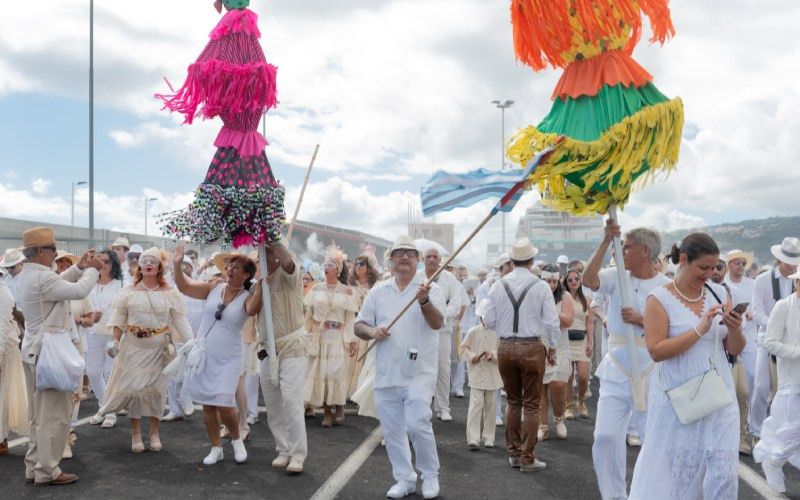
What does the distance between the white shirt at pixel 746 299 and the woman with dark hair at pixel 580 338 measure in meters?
1.69

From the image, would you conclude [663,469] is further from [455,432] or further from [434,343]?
[455,432]

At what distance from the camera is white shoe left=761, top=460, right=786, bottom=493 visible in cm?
584

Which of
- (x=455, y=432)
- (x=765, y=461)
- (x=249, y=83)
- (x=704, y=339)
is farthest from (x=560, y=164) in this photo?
(x=455, y=432)

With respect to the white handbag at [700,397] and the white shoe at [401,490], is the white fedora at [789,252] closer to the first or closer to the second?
the white handbag at [700,397]

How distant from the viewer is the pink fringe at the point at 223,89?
6.11m

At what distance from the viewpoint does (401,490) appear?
562 centimetres

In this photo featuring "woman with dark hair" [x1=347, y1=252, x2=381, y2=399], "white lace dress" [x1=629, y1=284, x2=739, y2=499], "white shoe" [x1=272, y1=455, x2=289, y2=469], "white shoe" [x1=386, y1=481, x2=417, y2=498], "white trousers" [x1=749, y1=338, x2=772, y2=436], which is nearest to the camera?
"white lace dress" [x1=629, y1=284, x2=739, y2=499]

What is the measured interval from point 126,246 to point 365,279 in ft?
12.3

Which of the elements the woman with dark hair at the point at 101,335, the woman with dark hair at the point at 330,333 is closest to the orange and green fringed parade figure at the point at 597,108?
the woman with dark hair at the point at 330,333

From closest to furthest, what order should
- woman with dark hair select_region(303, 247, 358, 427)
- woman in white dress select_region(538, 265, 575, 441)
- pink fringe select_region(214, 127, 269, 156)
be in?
pink fringe select_region(214, 127, 269, 156)
woman in white dress select_region(538, 265, 575, 441)
woman with dark hair select_region(303, 247, 358, 427)

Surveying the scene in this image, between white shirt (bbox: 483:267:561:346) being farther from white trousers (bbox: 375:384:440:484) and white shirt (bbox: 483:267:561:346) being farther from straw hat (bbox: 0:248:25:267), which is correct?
Answer: straw hat (bbox: 0:248:25:267)

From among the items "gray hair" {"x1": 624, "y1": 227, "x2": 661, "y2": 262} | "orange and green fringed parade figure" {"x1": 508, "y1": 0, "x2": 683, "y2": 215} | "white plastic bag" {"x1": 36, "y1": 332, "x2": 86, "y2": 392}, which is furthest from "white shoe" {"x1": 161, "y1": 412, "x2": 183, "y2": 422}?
"gray hair" {"x1": 624, "y1": 227, "x2": 661, "y2": 262}

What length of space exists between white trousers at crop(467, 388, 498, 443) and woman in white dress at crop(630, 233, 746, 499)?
340cm

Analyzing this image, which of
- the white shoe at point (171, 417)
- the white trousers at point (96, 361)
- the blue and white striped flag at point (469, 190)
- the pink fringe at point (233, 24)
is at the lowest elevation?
the white shoe at point (171, 417)
